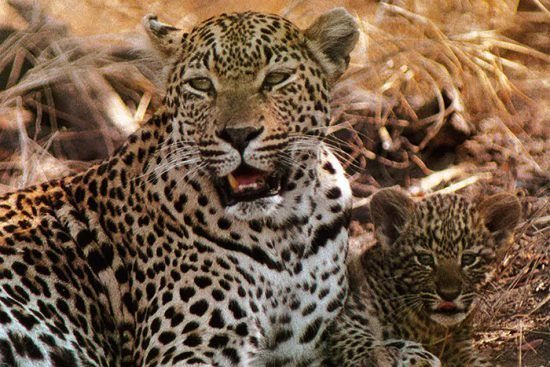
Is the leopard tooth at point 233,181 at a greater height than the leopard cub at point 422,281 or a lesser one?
greater

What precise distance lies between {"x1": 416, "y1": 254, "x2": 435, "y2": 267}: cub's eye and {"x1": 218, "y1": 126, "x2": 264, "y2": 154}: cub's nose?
6.00 feet

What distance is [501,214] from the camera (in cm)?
834

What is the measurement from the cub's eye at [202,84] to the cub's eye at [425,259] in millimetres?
2013

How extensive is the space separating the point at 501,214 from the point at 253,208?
220cm

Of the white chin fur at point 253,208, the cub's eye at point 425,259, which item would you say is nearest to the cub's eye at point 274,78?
the white chin fur at point 253,208

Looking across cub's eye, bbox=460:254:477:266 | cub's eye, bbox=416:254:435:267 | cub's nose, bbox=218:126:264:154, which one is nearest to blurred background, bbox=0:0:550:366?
cub's eye, bbox=416:254:435:267

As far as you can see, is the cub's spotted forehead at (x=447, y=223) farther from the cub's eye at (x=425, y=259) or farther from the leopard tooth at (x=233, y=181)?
the leopard tooth at (x=233, y=181)

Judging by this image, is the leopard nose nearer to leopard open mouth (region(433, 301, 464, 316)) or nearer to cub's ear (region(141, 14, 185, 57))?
leopard open mouth (region(433, 301, 464, 316))

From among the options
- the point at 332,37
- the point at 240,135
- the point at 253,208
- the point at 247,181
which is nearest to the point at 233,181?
the point at 247,181

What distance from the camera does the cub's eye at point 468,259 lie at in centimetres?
799

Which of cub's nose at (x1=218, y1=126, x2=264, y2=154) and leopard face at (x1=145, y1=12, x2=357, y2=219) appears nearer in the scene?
cub's nose at (x1=218, y1=126, x2=264, y2=154)

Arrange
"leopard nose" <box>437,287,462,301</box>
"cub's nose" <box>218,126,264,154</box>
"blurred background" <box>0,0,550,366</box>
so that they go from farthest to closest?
"blurred background" <box>0,0,550,366</box> → "leopard nose" <box>437,287,462,301</box> → "cub's nose" <box>218,126,264,154</box>

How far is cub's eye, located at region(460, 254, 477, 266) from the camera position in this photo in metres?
7.99

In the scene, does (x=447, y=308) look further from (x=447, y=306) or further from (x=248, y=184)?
(x=248, y=184)
